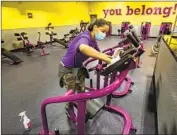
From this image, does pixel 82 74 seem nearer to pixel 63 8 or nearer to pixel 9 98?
pixel 9 98

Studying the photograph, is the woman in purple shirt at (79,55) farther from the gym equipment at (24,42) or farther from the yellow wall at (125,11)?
the yellow wall at (125,11)

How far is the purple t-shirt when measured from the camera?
1594 mm

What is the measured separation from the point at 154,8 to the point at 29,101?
35.9 ft

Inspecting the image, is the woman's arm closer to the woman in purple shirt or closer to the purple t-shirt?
the woman in purple shirt

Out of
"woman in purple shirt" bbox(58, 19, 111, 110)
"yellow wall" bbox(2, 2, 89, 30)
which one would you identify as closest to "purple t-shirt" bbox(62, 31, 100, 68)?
"woman in purple shirt" bbox(58, 19, 111, 110)

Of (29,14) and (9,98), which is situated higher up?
(29,14)

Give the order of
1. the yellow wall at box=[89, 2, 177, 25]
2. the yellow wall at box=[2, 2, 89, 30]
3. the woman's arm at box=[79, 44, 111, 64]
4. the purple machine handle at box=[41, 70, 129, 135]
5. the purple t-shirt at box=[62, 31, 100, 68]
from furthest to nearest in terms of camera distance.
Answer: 1. the yellow wall at box=[89, 2, 177, 25]
2. the yellow wall at box=[2, 2, 89, 30]
3. the purple t-shirt at box=[62, 31, 100, 68]
4. the woman's arm at box=[79, 44, 111, 64]
5. the purple machine handle at box=[41, 70, 129, 135]

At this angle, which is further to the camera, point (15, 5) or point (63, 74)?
point (15, 5)

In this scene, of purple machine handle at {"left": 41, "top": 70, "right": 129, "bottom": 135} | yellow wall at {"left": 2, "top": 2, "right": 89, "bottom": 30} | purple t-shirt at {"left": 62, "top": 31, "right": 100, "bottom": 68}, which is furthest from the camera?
yellow wall at {"left": 2, "top": 2, "right": 89, "bottom": 30}

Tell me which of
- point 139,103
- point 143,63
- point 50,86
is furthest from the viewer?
point 143,63

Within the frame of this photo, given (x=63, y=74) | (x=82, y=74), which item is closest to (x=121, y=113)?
(x=82, y=74)

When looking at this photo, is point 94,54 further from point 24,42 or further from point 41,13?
point 41,13

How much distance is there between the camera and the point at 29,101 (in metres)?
2.80

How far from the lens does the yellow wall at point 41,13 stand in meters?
6.65
